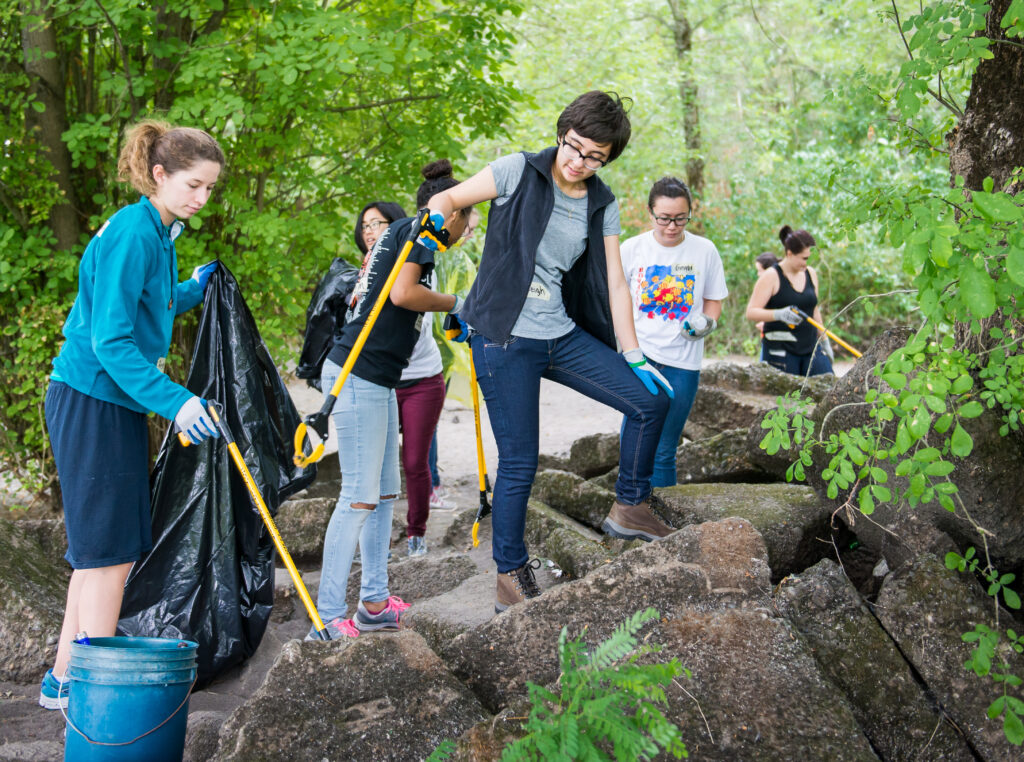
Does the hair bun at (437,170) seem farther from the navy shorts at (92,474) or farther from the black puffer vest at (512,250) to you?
the navy shorts at (92,474)

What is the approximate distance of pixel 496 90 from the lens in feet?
17.9

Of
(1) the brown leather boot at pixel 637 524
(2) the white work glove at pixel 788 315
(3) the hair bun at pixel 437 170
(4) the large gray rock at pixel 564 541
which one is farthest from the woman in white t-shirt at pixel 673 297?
(2) the white work glove at pixel 788 315

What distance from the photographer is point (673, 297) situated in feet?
14.1

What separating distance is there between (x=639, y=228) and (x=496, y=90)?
1014 centimetres

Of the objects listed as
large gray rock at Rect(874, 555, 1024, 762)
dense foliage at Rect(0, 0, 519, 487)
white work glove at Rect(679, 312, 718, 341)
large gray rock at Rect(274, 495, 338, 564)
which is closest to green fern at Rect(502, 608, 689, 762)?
large gray rock at Rect(874, 555, 1024, 762)

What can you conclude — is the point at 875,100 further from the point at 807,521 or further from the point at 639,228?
the point at 639,228

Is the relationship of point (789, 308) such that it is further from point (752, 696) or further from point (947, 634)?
point (752, 696)

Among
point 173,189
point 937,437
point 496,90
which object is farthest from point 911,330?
point 496,90

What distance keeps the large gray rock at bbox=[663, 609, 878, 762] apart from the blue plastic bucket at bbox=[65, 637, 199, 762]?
1393 mm

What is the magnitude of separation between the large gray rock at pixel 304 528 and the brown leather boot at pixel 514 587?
183 centimetres

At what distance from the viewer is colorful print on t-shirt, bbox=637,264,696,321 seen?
4285mm

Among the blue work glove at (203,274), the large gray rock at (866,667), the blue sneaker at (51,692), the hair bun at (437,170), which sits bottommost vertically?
the blue sneaker at (51,692)

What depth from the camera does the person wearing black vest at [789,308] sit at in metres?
6.29

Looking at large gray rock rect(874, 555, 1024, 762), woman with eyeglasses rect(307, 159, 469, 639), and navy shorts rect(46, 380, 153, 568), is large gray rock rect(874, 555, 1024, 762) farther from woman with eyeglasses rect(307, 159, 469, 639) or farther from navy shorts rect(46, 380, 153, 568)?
navy shorts rect(46, 380, 153, 568)
